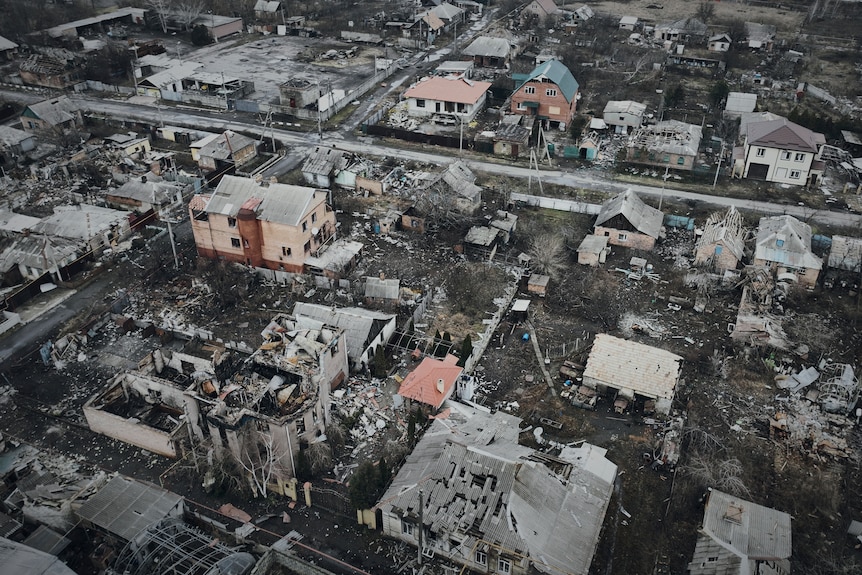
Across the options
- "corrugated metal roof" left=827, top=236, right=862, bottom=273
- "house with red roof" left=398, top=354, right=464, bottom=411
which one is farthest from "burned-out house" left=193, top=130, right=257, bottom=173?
"corrugated metal roof" left=827, top=236, right=862, bottom=273

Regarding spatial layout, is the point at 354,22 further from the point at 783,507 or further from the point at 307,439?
the point at 783,507

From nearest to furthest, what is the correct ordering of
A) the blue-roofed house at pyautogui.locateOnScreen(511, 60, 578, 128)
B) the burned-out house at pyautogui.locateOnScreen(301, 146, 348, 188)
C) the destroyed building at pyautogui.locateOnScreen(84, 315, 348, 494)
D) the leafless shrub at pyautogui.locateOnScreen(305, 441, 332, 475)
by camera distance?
the destroyed building at pyautogui.locateOnScreen(84, 315, 348, 494)
the leafless shrub at pyautogui.locateOnScreen(305, 441, 332, 475)
the burned-out house at pyautogui.locateOnScreen(301, 146, 348, 188)
the blue-roofed house at pyautogui.locateOnScreen(511, 60, 578, 128)

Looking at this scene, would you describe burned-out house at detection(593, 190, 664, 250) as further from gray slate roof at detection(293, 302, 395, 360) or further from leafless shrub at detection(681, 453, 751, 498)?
leafless shrub at detection(681, 453, 751, 498)

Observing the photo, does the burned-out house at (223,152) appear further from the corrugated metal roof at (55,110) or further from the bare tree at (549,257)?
the bare tree at (549,257)

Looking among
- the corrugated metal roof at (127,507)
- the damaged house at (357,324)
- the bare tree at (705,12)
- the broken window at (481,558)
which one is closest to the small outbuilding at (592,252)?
the damaged house at (357,324)

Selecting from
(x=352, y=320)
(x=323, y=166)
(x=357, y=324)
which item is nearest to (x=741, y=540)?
(x=357, y=324)

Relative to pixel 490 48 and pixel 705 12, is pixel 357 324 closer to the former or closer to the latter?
pixel 490 48
